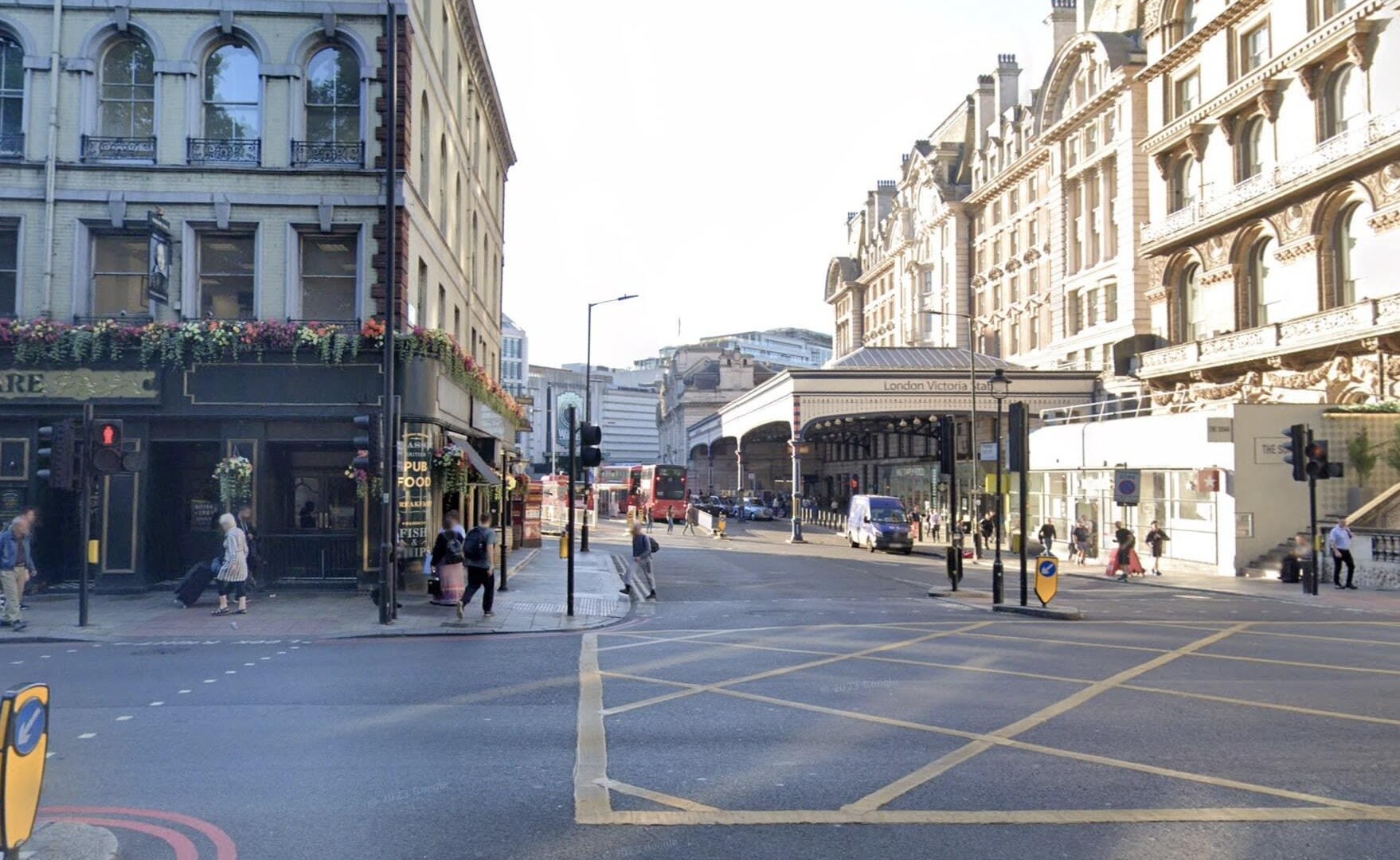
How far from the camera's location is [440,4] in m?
26.4

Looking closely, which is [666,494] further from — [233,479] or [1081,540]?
[233,479]

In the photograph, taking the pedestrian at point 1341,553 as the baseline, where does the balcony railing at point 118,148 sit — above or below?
above

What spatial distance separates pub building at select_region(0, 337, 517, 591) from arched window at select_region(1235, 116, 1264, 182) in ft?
97.3

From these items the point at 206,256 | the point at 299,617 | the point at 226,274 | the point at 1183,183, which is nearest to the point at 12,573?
the point at 299,617

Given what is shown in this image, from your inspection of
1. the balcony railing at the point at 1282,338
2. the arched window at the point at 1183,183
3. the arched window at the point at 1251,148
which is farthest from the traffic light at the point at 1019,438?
the arched window at the point at 1183,183

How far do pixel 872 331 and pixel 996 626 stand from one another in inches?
2789

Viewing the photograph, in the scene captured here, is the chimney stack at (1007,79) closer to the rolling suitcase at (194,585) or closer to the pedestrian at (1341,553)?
the pedestrian at (1341,553)

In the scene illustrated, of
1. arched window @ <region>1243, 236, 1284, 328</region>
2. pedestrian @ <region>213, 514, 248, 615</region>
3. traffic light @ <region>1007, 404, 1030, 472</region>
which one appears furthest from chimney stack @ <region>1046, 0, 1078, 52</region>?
pedestrian @ <region>213, 514, 248, 615</region>

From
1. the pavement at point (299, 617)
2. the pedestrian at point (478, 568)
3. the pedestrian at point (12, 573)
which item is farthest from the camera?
the pedestrian at point (478, 568)

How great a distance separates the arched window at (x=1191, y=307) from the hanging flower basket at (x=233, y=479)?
33250 millimetres

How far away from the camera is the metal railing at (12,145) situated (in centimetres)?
2117

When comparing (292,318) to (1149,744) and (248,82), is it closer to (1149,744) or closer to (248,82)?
(248,82)

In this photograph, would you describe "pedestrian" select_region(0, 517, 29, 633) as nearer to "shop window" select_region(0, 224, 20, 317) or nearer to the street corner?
"shop window" select_region(0, 224, 20, 317)

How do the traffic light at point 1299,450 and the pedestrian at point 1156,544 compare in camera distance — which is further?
the pedestrian at point 1156,544
